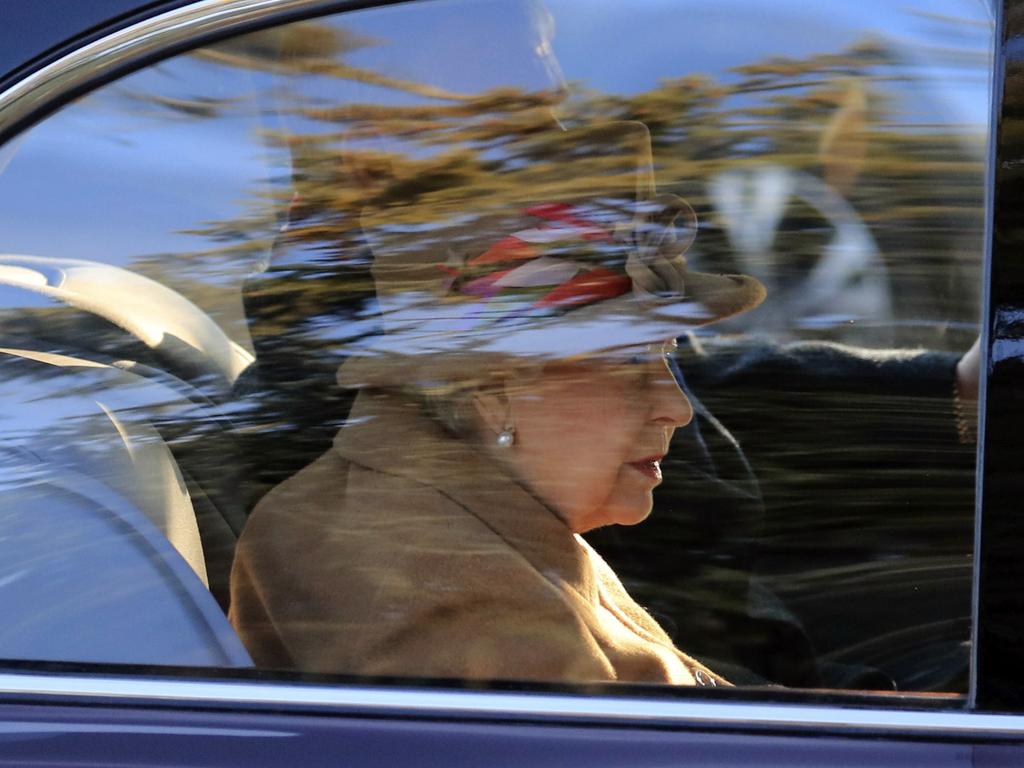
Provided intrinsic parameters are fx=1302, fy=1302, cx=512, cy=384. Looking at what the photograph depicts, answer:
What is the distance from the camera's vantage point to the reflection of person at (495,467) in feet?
4.06

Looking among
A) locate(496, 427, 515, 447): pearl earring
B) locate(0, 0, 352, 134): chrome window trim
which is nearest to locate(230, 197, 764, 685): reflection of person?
locate(496, 427, 515, 447): pearl earring

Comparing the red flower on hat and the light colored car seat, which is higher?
the red flower on hat

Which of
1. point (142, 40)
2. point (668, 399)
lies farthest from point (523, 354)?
point (142, 40)

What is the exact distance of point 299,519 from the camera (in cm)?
130

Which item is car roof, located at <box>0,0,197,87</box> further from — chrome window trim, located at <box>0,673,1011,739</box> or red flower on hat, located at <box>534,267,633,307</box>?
chrome window trim, located at <box>0,673,1011,739</box>

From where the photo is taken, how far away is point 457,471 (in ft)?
4.24

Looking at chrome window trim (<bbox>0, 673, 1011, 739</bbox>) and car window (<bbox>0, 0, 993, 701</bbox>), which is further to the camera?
car window (<bbox>0, 0, 993, 701</bbox>)

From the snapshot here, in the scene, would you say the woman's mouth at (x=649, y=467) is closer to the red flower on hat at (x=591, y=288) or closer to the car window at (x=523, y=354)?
the car window at (x=523, y=354)

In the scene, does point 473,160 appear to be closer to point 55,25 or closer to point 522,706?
point 55,25

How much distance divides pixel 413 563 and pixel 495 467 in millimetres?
123

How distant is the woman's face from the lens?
4.10ft

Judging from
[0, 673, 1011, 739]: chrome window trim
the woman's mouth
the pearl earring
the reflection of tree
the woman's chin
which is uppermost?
the reflection of tree

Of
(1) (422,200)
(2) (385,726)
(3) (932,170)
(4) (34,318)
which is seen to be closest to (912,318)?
(3) (932,170)

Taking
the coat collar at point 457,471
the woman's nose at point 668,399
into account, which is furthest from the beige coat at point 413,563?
the woman's nose at point 668,399
